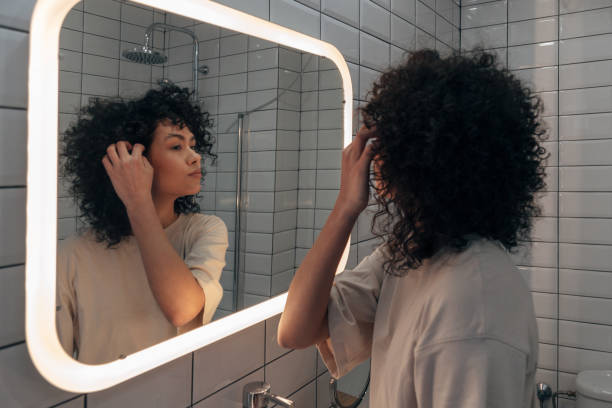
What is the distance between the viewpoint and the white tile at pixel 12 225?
0.60 m

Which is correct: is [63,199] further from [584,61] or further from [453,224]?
[584,61]

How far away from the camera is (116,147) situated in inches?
28.4

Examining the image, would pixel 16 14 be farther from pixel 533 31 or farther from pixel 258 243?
pixel 533 31

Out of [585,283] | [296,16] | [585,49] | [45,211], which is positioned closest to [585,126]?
[585,49]

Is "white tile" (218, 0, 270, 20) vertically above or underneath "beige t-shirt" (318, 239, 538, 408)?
above

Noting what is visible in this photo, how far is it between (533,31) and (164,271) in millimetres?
1942

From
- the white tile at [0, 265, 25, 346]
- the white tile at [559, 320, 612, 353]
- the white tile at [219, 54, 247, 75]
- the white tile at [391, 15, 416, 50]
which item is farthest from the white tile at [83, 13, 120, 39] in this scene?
the white tile at [559, 320, 612, 353]

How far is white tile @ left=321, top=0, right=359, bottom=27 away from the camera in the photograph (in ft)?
4.02

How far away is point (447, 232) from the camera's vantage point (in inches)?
26.3

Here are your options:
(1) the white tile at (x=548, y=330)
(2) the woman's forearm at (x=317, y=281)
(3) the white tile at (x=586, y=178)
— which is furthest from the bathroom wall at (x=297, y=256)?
(1) the white tile at (x=548, y=330)

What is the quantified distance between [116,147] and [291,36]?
553 millimetres

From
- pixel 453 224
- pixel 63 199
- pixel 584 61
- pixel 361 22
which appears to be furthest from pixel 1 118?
pixel 584 61

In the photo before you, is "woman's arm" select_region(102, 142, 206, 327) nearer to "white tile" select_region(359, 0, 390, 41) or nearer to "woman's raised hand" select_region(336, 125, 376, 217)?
"woman's raised hand" select_region(336, 125, 376, 217)

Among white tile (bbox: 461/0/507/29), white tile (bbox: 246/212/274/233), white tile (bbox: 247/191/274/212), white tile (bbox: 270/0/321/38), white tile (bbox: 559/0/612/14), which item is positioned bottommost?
white tile (bbox: 246/212/274/233)
